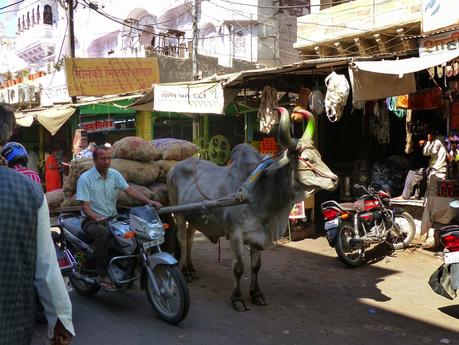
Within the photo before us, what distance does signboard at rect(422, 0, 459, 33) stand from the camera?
7.18 metres

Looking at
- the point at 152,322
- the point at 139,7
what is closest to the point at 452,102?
the point at 152,322

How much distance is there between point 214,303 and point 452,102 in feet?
16.9

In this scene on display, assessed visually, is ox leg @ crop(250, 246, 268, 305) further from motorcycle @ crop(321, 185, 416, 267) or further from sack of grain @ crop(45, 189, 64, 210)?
sack of grain @ crop(45, 189, 64, 210)

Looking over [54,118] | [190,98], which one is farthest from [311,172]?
[54,118]

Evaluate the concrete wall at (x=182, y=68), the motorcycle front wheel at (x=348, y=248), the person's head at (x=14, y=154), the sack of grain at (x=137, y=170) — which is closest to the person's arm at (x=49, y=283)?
the person's head at (x=14, y=154)

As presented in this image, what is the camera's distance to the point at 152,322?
15.3 ft

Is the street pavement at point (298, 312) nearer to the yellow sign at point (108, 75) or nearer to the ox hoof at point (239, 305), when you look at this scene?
the ox hoof at point (239, 305)

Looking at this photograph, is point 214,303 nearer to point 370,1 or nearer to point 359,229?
point 359,229

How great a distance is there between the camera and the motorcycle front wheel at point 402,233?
7.73 metres

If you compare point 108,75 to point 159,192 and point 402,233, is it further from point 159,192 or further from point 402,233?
point 402,233

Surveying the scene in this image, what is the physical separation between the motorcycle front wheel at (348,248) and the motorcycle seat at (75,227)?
3.70 meters

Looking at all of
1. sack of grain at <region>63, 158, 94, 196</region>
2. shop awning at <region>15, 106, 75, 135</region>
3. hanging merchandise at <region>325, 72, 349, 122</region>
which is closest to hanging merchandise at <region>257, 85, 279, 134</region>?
hanging merchandise at <region>325, 72, 349, 122</region>

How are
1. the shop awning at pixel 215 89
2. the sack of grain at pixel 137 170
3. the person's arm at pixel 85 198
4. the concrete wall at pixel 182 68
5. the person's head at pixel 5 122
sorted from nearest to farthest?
the person's head at pixel 5 122, the person's arm at pixel 85 198, the sack of grain at pixel 137 170, the shop awning at pixel 215 89, the concrete wall at pixel 182 68

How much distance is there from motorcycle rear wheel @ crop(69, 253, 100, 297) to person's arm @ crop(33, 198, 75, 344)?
10.5ft
